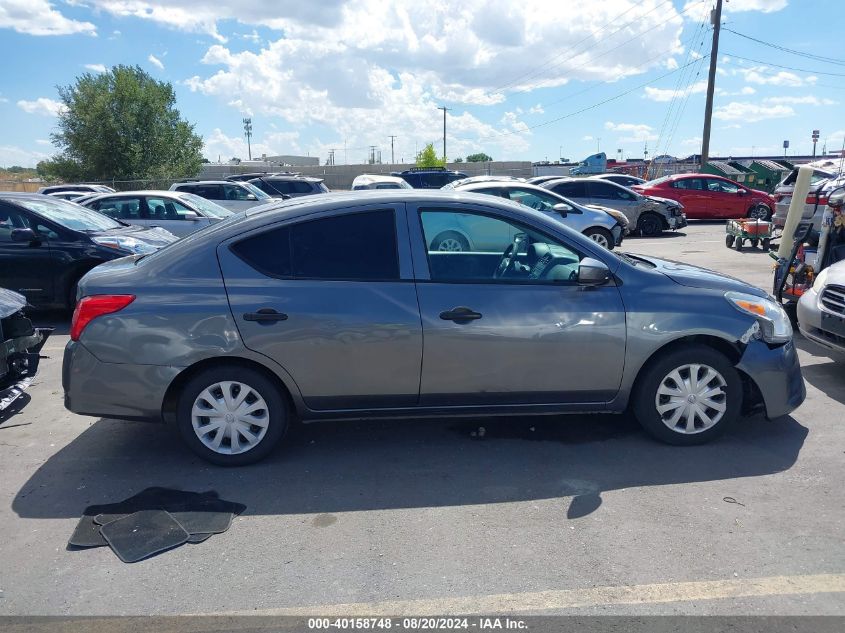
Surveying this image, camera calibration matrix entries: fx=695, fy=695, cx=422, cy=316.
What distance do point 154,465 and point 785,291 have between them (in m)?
6.39

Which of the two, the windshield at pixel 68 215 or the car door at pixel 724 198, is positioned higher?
the windshield at pixel 68 215

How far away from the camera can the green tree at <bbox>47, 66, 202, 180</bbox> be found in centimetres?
4212

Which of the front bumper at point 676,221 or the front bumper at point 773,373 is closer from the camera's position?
the front bumper at point 773,373

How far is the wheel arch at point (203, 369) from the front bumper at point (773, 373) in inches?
118

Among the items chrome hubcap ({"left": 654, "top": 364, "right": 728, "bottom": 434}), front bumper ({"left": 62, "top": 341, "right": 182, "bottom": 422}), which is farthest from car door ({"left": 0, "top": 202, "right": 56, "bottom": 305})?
chrome hubcap ({"left": 654, "top": 364, "right": 728, "bottom": 434})

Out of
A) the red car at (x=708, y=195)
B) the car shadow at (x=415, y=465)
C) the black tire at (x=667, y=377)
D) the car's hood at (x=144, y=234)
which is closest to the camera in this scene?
the car shadow at (x=415, y=465)

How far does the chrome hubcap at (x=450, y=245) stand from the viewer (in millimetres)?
4691

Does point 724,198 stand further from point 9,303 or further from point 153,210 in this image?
point 9,303

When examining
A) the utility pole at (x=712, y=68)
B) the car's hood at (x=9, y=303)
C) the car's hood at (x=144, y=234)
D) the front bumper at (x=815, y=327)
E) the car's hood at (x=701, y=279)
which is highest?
the utility pole at (x=712, y=68)

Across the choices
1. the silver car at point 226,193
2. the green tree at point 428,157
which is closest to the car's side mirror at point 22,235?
the silver car at point 226,193

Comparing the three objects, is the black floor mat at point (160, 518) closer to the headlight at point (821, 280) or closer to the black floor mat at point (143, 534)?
the black floor mat at point (143, 534)

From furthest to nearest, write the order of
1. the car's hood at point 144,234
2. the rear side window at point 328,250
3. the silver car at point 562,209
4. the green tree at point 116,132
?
the green tree at point 116,132 → the silver car at point 562,209 → the car's hood at point 144,234 → the rear side window at point 328,250

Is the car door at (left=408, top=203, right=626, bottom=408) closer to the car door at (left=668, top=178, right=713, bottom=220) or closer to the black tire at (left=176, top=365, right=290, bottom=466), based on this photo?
the black tire at (left=176, top=365, right=290, bottom=466)

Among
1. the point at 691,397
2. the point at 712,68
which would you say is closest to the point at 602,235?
the point at 691,397
